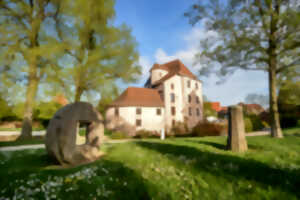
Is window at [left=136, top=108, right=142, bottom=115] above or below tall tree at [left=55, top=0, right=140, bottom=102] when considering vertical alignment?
below

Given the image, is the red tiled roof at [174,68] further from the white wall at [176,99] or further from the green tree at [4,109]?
the green tree at [4,109]

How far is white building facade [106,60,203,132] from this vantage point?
2686cm

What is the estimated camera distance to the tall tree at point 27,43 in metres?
14.0

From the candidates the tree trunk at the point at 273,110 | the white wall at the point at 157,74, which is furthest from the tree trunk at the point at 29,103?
the white wall at the point at 157,74

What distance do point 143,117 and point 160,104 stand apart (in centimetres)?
430

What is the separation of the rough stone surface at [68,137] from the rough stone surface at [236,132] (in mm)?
6370

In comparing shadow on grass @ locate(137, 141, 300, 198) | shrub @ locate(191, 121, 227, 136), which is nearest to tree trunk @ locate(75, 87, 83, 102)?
shadow on grass @ locate(137, 141, 300, 198)

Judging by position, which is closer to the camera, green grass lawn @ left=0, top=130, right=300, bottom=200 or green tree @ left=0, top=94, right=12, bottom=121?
green grass lawn @ left=0, top=130, right=300, bottom=200

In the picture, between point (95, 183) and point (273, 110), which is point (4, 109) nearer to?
point (95, 183)

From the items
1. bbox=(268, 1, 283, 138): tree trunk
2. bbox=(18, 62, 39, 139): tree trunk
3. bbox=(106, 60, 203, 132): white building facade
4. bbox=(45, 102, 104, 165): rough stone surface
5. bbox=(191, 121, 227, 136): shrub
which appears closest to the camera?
bbox=(45, 102, 104, 165): rough stone surface

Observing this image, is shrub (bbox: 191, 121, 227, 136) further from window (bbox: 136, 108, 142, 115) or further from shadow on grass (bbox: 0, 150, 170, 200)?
shadow on grass (bbox: 0, 150, 170, 200)

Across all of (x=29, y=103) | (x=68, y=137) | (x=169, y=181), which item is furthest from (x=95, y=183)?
(x=29, y=103)

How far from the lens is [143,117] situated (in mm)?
27438

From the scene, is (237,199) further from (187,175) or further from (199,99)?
(199,99)
